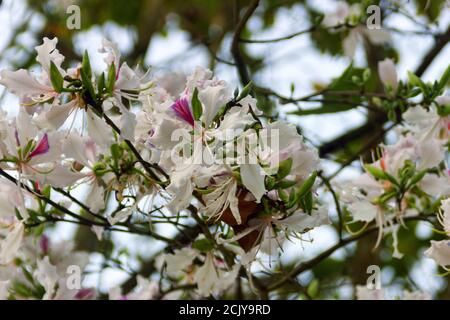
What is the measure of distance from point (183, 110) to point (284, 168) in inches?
6.5

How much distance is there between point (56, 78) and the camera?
1116mm

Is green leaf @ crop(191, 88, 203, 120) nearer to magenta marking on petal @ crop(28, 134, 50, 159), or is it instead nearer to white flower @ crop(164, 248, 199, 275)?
magenta marking on petal @ crop(28, 134, 50, 159)

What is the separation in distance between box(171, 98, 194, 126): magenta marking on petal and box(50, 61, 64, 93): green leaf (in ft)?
0.53

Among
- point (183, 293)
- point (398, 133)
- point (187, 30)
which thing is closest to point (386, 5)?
point (398, 133)

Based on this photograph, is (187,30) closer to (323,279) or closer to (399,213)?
(323,279)

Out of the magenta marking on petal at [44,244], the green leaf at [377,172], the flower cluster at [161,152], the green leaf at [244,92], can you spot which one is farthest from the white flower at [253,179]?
the magenta marking on petal at [44,244]

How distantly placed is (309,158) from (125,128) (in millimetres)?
270

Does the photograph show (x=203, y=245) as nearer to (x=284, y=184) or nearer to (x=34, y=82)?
(x=284, y=184)

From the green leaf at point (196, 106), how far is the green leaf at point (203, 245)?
0.37 m

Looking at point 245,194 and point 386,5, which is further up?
point 386,5

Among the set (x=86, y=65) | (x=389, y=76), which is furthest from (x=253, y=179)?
(x=389, y=76)

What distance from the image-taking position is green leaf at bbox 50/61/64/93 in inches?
43.6
